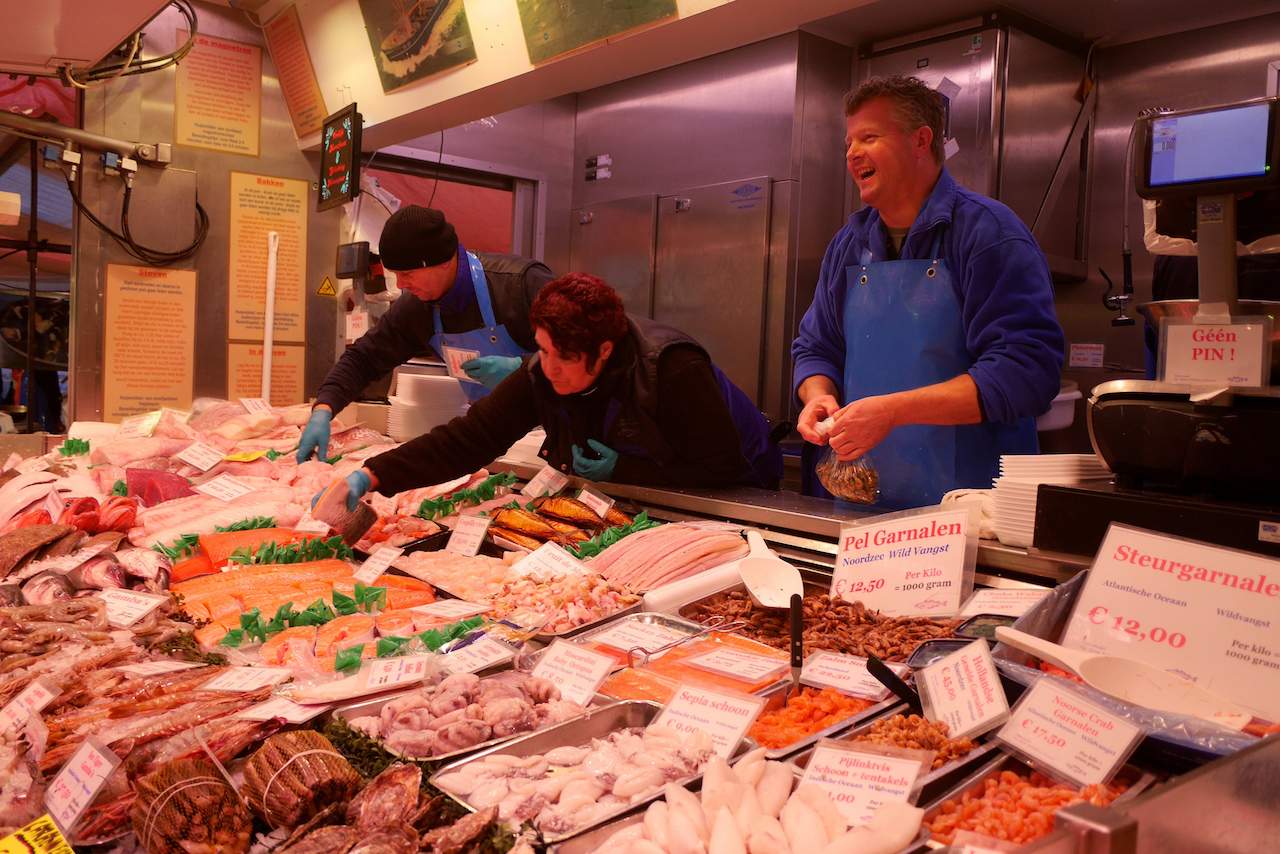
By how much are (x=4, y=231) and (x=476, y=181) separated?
4376 millimetres

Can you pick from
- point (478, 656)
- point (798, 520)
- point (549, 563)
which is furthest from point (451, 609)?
point (798, 520)

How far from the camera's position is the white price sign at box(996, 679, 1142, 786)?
53.5 inches

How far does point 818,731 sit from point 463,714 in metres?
0.60

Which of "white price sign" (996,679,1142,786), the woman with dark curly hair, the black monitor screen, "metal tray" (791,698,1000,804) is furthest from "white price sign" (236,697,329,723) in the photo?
the black monitor screen

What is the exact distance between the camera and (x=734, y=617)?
2389 millimetres

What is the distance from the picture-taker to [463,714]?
1.74 m

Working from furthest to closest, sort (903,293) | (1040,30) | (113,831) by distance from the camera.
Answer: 1. (1040,30)
2. (903,293)
3. (113,831)

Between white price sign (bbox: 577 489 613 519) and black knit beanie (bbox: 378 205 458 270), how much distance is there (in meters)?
1.65

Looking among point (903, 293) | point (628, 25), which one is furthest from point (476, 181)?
Result: point (903, 293)

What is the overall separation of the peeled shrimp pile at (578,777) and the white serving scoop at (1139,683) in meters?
0.60

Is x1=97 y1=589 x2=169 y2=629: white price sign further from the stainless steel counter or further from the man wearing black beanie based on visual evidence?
the man wearing black beanie

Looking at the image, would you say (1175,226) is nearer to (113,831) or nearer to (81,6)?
(113,831)

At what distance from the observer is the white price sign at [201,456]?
428 cm

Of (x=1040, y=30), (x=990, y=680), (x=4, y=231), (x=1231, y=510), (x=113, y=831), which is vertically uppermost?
(x=1040, y=30)
